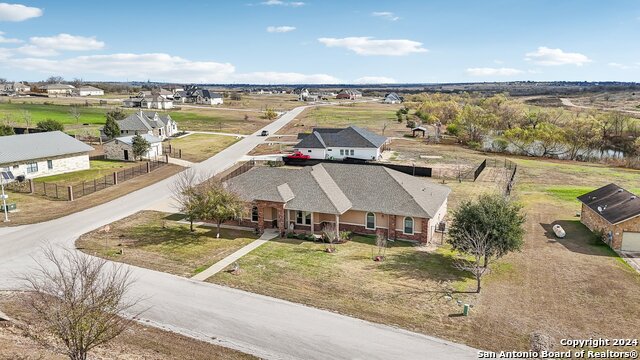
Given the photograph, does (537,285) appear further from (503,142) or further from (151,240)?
(503,142)

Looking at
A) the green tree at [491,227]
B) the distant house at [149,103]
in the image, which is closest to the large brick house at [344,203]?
the green tree at [491,227]

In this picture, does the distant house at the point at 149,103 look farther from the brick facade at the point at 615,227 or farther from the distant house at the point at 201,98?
the brick facade at the point at 615,227

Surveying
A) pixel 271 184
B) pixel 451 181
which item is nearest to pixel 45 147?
pixel 271 184

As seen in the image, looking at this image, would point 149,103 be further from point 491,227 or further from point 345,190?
point 491,227

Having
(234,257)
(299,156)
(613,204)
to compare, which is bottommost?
(234,257)

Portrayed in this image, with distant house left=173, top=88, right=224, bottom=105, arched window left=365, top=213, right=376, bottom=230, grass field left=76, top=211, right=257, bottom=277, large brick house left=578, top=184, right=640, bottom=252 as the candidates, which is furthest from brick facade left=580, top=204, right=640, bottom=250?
distant house left=173, top=88, right=224, bottom=105

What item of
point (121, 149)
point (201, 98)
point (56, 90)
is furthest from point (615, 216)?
point (56, 90)

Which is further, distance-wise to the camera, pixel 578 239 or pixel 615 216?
pixel 578 239
